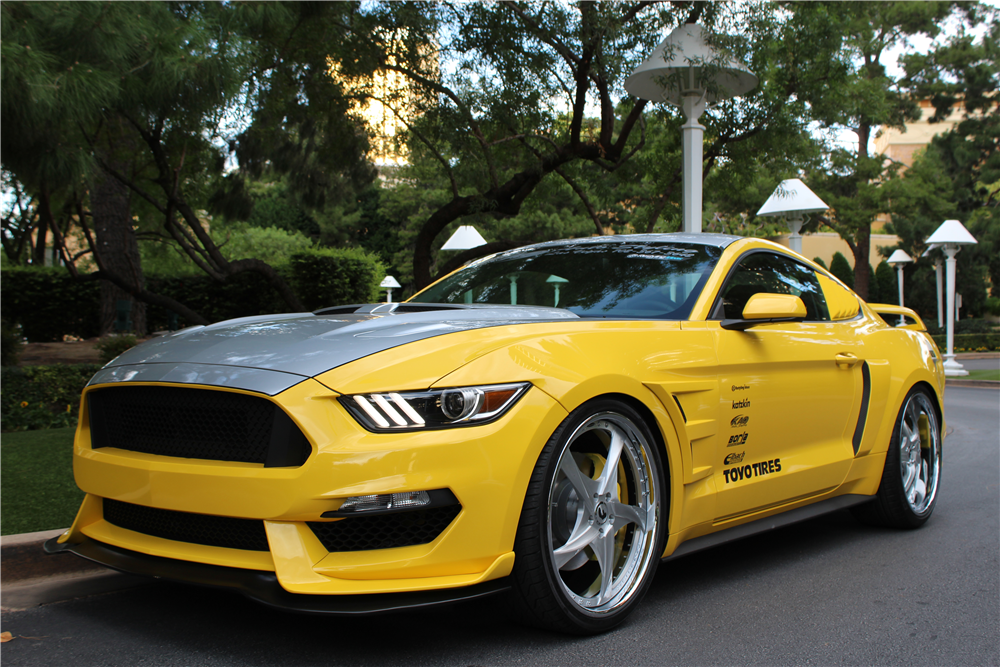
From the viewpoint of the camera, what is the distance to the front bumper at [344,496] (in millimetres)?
2459

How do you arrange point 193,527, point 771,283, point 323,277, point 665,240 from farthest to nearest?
point 323,277 < point 771,283 < point 665,240 < point 193,527

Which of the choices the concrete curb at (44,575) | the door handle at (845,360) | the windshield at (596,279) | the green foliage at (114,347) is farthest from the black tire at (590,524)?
the green foliage at (114,347)

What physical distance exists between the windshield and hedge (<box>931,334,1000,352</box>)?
31353 mm

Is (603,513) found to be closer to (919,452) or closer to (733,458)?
(733,458)

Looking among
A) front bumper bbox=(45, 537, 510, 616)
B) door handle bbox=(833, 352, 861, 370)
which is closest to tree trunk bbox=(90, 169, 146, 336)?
front bumper bbox=(45, 537, 510, 616)

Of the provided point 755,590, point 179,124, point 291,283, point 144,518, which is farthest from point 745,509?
point 291,283

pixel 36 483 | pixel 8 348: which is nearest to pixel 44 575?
pixel 36 483

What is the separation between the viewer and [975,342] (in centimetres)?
3180

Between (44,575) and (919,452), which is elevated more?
(919,452)

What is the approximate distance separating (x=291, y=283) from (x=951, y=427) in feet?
45.1

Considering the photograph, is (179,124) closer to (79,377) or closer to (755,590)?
(79,377)

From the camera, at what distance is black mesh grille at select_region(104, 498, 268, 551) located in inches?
101

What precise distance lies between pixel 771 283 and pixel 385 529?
2717 mm

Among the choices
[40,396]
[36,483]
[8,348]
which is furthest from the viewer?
[8,348]
